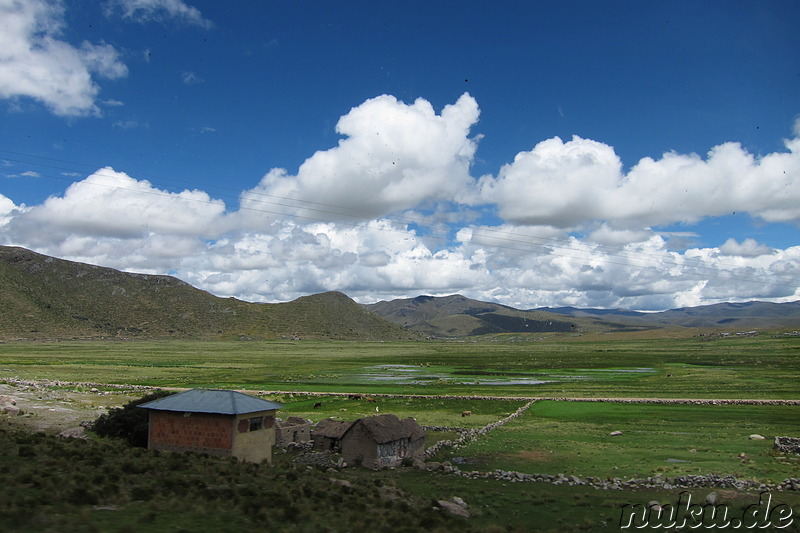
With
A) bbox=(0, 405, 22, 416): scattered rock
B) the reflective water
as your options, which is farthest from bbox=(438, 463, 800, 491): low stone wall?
the reflective water

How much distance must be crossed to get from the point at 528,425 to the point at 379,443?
20.0m

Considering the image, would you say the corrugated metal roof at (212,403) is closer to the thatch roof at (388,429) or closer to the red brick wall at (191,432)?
the red brick wall at (191,432)

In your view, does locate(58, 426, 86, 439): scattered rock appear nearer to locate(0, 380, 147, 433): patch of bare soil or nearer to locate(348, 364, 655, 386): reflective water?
locate(0, 380, 147, 433): patch of bare soil

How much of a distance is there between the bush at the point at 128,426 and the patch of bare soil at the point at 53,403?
278 cm

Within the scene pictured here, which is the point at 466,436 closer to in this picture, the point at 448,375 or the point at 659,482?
the point at 659,482

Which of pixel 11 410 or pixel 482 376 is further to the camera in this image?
pixel 482 376

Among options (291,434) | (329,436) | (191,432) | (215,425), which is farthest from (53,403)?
(215,425)

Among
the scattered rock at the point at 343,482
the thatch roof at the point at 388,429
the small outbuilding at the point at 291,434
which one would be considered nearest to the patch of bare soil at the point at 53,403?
the small outbuilding at the point at 291,434

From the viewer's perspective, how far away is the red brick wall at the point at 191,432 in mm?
27938

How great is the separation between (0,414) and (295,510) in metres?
35.6

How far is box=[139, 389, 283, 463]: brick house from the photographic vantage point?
2792cm

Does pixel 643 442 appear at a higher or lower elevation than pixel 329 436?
lower

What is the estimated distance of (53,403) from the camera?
50938 millimetres

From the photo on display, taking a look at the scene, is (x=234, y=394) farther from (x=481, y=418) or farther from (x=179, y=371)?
(x=179, y=371)
